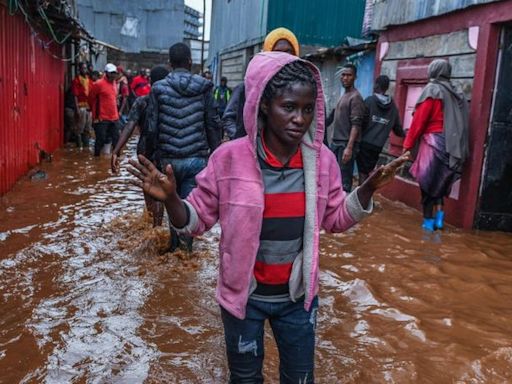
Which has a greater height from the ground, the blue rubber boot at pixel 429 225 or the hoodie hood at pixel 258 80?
the hoodie hood at pixel 258 80

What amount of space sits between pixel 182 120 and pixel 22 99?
210 inches

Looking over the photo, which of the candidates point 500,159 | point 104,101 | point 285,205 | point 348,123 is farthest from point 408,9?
point 285,205

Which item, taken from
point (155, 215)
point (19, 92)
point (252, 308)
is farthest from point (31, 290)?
point (19, 92)

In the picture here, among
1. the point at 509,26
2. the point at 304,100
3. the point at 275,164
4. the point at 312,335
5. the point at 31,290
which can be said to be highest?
the point at 509,26

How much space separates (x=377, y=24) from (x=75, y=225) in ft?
19.6

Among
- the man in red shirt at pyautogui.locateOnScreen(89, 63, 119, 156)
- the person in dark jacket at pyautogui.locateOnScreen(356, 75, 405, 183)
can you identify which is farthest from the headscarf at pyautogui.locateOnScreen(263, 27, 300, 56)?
the man in red shirt at pyautogui.locateOnScreen(89, 63, 119, 156)

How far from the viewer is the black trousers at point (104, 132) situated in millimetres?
11828

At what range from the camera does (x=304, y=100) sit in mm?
2131

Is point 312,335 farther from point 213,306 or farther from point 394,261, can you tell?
point 394,261

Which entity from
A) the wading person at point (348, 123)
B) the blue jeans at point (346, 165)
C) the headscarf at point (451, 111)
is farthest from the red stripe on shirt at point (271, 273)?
the blue jeans at point (346, 165)

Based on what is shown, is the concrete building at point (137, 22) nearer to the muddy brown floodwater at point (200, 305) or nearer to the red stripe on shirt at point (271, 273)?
the muddy brown floodwater at point (200, 305)

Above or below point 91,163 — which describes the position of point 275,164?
above

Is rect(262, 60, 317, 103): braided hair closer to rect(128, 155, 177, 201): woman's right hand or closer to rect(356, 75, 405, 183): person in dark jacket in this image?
rect(128, 155, 177, 201): woman's right hand

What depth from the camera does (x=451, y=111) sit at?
250 inches
